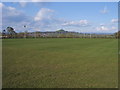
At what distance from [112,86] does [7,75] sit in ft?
8.86

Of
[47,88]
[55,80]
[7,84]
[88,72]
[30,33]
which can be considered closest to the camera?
[47,88]

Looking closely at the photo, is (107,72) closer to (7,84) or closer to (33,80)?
(33,80)

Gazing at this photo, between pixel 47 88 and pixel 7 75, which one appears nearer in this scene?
pixel 47 88

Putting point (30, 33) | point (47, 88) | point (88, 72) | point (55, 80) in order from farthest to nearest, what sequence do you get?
point (30, 33) → point (88, 72) → point (55, 80) → point (47, 88)

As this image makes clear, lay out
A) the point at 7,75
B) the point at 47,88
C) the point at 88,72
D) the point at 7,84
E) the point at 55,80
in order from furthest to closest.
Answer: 1. the point at 88,72
2. the point at 7,75
3. the point at 55,80
4. the point at 7,84
5. the point at 47,88

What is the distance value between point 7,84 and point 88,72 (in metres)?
2.27

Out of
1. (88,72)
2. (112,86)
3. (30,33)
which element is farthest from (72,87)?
(30,33)

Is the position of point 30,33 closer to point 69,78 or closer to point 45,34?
point 45,34

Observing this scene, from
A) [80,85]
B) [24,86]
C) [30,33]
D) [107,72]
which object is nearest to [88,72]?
[107,72]

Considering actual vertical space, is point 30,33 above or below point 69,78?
above

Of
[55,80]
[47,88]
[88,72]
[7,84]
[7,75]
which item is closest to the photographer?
[47,88]

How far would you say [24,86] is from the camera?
12.0 feet

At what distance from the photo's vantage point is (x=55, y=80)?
161 inches

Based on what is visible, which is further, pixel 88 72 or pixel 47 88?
pixel 88 72
